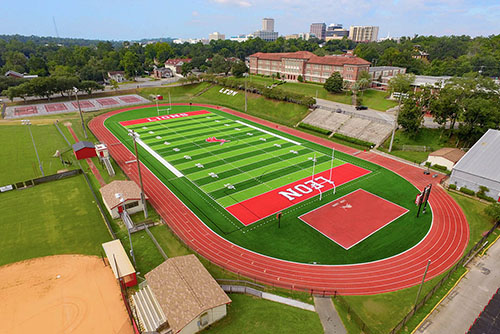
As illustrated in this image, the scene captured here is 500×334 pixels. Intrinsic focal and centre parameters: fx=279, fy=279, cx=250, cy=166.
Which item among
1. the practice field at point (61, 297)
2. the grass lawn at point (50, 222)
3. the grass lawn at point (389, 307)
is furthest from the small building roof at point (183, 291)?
the grass lawn at point (389, 307)

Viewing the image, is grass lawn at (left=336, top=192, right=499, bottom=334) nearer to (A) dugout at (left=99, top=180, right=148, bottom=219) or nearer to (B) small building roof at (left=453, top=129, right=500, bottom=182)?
(B) small building roof at (left=453, top=129, right=500, bottom=182)

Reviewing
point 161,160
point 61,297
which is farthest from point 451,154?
point 61,297

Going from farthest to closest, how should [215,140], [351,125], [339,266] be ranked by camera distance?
1. [351,125]
2. [215,140]
3. [339,266]

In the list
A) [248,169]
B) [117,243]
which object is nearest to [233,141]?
[248,169]

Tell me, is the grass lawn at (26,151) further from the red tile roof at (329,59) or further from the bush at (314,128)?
the red tile roof at (329,59)

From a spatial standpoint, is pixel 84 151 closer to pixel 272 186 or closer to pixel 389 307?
pixel 272 186

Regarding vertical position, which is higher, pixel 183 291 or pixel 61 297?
pixel 183 291
